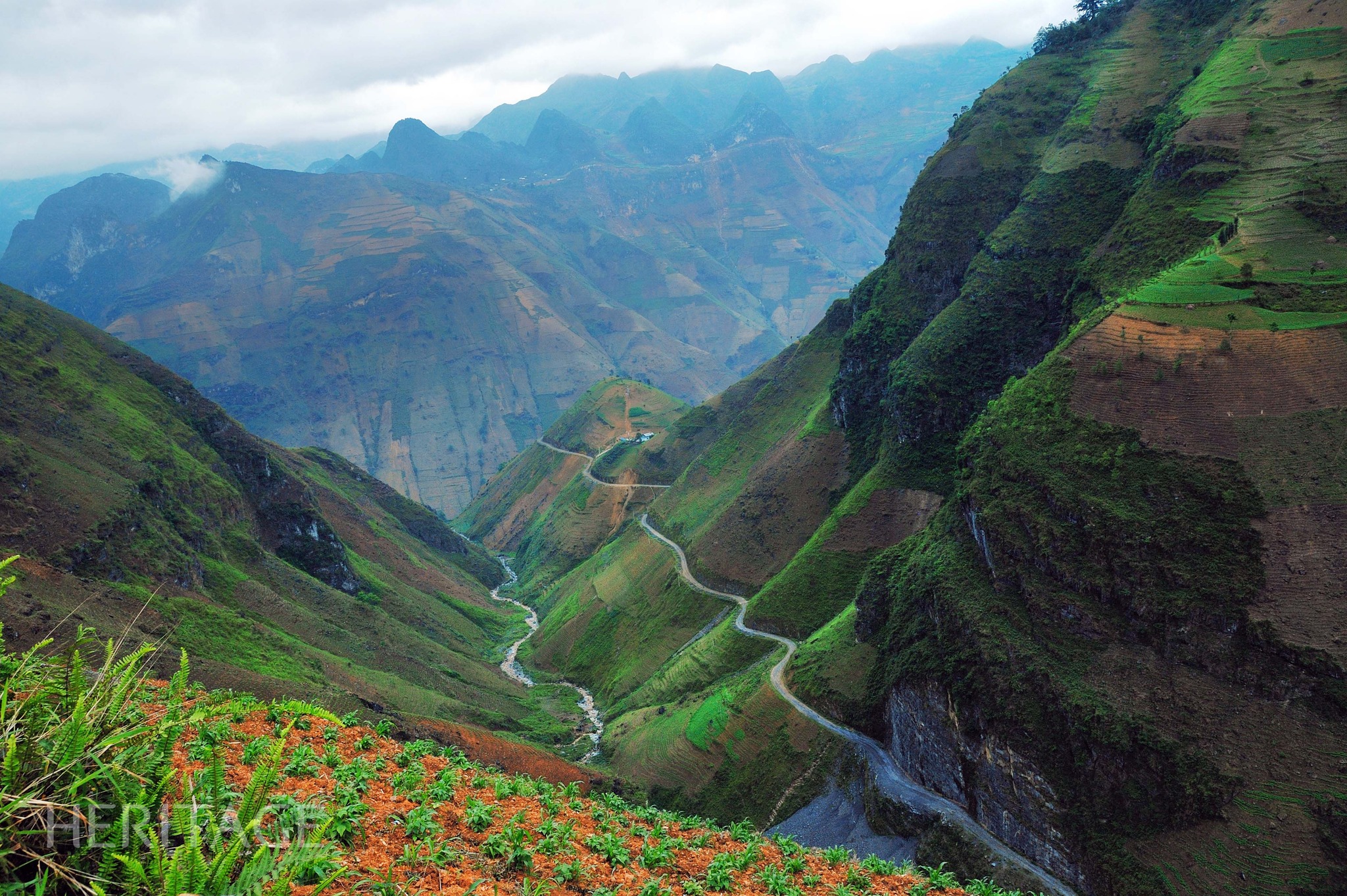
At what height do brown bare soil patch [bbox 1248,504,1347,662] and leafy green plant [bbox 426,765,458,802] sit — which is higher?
leafy green plant [bbox 426,765,458,802]

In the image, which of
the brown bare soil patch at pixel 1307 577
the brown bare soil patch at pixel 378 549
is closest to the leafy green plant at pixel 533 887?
the brown bare soil patch at pixel 1307 577

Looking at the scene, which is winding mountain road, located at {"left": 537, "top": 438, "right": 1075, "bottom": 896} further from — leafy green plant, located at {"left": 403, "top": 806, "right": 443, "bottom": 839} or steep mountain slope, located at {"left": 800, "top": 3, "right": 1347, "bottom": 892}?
leafy green plant, located at {"left": 403, "top": 806, "right": 443, "bottom": 839}

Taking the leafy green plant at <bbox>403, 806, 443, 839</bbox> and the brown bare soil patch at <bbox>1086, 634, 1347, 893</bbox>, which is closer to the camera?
A: the leafy green plant at <bbox>403, 806, 443, 839</bbox>

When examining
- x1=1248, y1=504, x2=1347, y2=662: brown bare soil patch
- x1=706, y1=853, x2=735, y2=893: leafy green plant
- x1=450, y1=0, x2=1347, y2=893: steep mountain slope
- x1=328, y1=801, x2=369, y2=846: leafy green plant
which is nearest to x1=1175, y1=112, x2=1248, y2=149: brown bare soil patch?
x1=450, y1=0, x2=1347, y2=893: steep mountain slope

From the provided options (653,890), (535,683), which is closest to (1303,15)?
(653,890)

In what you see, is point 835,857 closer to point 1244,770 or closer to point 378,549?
point 1244,770

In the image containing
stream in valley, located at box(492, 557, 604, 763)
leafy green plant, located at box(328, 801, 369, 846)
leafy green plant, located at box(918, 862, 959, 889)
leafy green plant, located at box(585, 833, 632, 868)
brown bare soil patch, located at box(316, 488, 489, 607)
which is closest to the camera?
leafy green plant, located at box(328, 801, 369, 846)
